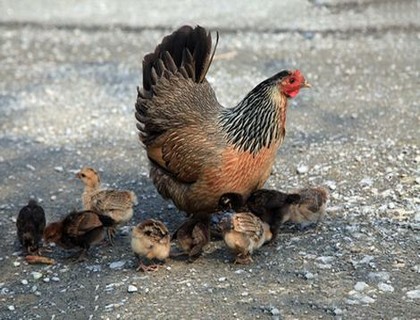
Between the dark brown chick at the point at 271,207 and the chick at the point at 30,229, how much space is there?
177cm

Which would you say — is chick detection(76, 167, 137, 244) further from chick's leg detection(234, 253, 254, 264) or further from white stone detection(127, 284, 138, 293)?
chick's leg detection(234, 253, 254, 264)

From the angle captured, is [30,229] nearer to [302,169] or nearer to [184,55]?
[184,55]

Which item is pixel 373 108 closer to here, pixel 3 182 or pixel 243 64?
pixel 243 64

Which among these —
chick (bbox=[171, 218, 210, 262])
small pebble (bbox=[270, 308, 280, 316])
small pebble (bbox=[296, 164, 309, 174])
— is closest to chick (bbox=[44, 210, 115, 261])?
chick (bbox=[171, 218, 210, 262])

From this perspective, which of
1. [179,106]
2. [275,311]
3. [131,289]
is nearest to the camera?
[275,311]

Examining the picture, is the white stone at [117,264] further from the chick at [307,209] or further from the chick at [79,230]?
the chick at [307,209]

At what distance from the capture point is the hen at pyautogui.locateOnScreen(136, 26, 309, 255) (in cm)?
631

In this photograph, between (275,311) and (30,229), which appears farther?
(30,229)

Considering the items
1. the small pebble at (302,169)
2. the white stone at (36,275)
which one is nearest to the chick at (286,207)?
the small pebble at (302,169)

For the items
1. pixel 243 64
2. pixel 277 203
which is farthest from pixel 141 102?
pixel 243 64

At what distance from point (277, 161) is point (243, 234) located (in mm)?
2247

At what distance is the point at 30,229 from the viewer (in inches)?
258

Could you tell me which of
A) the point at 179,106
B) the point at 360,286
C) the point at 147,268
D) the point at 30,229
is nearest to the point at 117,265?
the point at 147,268

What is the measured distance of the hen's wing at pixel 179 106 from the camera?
6410 millimetres
